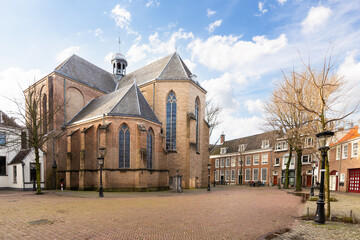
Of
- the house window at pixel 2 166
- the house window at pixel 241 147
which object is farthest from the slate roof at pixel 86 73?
the house window at pixel 241 147

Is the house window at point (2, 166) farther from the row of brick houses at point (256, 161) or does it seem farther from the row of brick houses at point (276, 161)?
the row of brick houses at point (256, 161)

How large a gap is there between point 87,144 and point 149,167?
6774mm

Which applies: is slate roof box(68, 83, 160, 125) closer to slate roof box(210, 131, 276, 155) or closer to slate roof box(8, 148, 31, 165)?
slate roof box(8, 148, 31, 165)

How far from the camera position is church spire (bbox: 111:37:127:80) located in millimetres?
36750

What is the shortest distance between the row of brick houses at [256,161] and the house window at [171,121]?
18340mm

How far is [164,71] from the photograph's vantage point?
28031 millimetres

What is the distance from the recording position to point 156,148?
23.4m

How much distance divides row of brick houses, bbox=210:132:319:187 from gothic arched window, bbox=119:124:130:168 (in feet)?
81.6

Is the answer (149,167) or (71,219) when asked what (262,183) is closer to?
(149,167)

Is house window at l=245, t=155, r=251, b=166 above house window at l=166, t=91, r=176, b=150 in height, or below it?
below

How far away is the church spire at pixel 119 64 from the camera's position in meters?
36.8

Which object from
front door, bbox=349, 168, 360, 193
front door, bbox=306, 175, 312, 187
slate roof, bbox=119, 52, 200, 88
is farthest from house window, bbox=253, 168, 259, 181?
slate roof, bbox=119, 52, 200, 88

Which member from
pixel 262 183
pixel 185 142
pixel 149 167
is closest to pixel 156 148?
pixel 149 167


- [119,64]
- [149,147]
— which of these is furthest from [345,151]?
[119,64]
